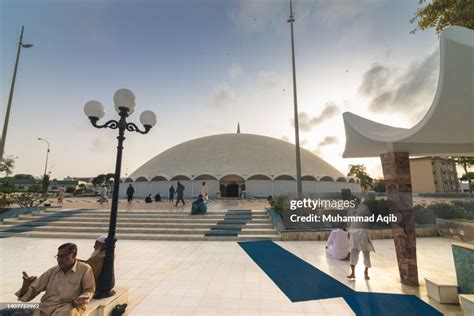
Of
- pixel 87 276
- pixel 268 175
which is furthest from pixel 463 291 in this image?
pixel 268 175

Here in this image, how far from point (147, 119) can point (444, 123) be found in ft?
20.9

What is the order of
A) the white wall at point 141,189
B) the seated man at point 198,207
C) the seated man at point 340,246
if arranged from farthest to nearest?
1. the white wall at point 141,189
2. the seated man at point 198,207
3. the seated man at point 340,246

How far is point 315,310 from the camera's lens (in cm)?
396

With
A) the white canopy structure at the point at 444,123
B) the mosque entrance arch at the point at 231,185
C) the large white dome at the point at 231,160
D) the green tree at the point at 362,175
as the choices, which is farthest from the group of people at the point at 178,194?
the green tree at the point at 362,175

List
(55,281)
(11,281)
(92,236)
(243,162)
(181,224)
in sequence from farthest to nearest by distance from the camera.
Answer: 1. (243,162)
2. (181,224)
3. (92,236)
4. (11,281)
5. (55,281)

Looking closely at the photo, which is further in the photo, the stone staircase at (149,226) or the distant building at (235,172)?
the distant building at (235,172)

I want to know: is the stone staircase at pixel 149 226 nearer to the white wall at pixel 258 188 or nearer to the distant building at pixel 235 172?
the distant building at pixel 235 172

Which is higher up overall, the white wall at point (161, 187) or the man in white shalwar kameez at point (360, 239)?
the white wall at point (161, 187)

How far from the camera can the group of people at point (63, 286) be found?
2.60 meters

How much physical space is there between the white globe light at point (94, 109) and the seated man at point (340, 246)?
7.72 meters

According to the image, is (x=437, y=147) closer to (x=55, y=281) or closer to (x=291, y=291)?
(x=291, y=291)

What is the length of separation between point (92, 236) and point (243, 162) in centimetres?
2671

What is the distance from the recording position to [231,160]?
36.0 metres

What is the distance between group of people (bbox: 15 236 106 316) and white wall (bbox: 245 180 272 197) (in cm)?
3024
